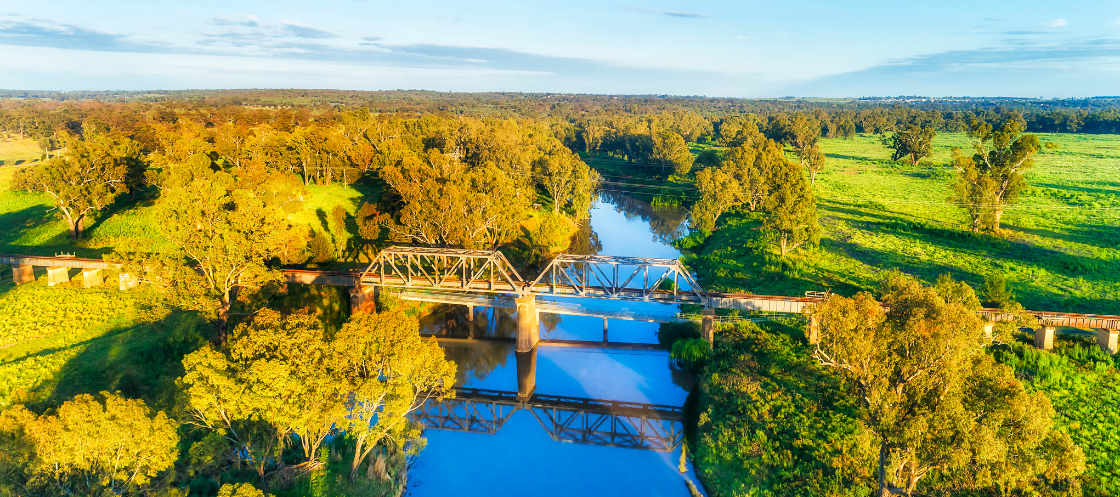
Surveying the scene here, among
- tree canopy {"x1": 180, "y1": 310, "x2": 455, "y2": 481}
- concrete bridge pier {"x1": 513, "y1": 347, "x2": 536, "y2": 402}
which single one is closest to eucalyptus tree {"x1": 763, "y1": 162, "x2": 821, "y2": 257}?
concrete bridge pier {"x1": 513, "y1": 347, "x2": 536, "y2": 402}

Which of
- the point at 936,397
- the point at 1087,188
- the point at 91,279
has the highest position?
the point at 1087,188

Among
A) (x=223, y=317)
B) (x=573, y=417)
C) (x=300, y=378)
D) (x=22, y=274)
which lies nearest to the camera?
(x=300, y=378)

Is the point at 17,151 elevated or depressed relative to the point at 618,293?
elevated

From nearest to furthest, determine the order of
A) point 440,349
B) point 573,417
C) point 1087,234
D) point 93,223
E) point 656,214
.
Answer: point 440,349 < point 573,417 < point 93,223 < point 1087,234 < point 656,214

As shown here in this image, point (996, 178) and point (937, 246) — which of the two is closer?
point (937, 246)

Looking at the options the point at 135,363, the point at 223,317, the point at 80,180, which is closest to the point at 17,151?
the point at 80,180

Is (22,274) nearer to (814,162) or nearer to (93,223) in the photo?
(93,223)

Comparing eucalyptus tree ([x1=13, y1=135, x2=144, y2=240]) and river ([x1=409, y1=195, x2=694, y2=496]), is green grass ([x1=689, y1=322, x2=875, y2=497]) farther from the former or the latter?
eucalyptus tree ([x1=13, y1=135, x2=144, y2=240])

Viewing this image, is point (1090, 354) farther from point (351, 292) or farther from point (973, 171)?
point (351, 292)
